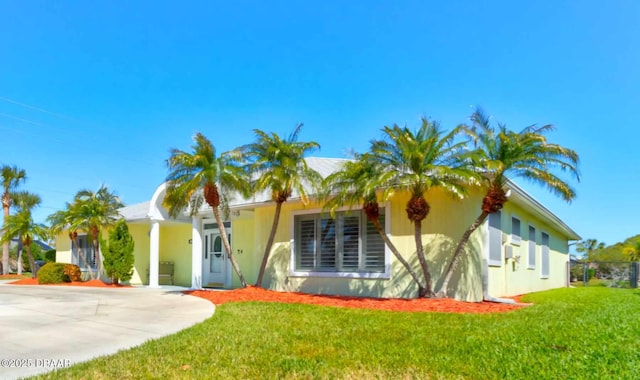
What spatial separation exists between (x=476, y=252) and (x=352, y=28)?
825 cm

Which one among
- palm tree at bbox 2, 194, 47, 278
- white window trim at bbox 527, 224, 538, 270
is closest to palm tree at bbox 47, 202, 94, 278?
palm tree at bbox 2, 194, 47, 278

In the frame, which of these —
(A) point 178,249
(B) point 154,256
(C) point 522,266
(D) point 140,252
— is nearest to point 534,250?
(C) point 522,266

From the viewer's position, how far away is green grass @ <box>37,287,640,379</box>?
5.18 meters

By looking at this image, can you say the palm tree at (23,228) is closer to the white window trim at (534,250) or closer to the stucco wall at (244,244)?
the stucco wall at (244,244)

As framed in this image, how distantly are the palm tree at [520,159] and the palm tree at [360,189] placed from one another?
220 centimetres

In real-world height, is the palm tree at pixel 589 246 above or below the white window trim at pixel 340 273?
below

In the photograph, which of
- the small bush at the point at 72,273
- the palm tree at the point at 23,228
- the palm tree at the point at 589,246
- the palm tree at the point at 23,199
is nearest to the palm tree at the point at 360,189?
the small bush at the point at 72,273

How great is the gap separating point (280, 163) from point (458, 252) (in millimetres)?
5442

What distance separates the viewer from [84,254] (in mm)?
24516

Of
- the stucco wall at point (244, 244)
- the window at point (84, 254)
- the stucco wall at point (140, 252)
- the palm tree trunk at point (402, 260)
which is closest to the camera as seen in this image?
the palm tree trunk at point (402, 260)

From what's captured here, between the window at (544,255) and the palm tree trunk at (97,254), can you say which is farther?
the palm tree trunk at (97,254)

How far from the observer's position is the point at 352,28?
50.7ft

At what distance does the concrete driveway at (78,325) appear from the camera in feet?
20.7

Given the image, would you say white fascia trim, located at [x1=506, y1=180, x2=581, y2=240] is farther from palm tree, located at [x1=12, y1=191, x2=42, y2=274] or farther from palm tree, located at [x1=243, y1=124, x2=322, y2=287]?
palm tree, located at [x1=12, y1=191, x2=42, y2=274]
